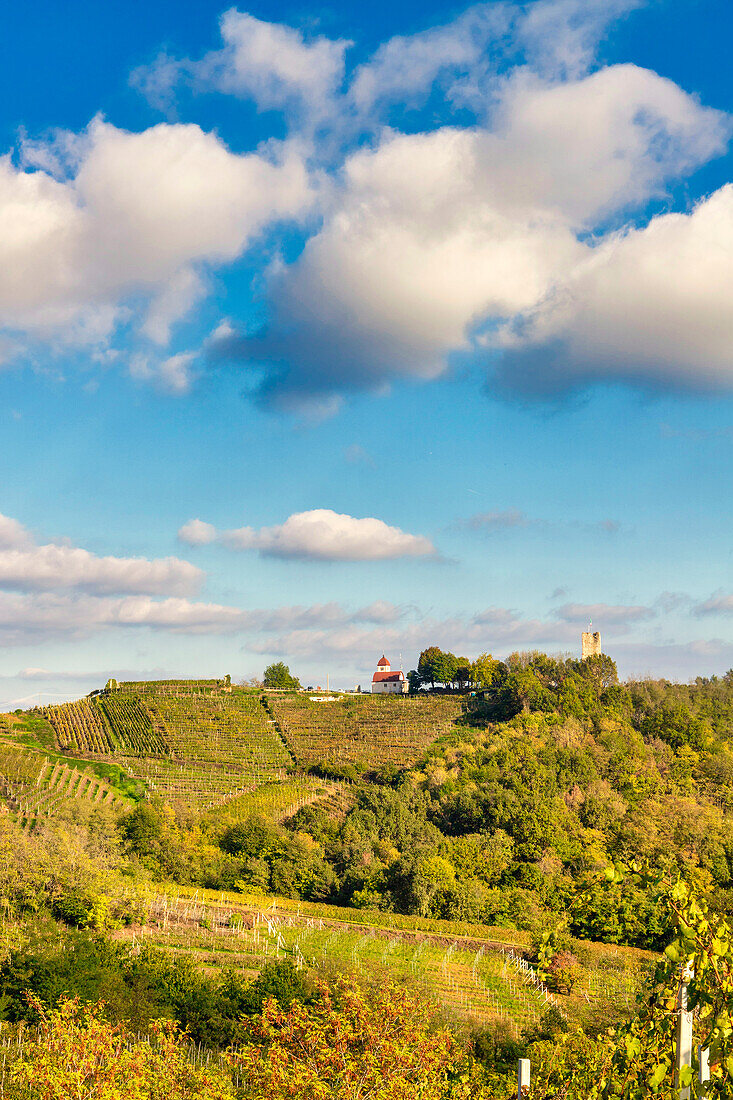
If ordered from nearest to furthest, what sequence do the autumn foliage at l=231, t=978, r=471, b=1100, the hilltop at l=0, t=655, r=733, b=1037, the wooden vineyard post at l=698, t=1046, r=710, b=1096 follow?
1. the wooden vineyard post at l=698, t=1046, r=710, b=1096
2. the autumn foliage at l=231, t=978, r=471, b=1100
3. the hilltop at l=0, t=655, r=733, b=1037

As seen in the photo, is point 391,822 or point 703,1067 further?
point 391,822

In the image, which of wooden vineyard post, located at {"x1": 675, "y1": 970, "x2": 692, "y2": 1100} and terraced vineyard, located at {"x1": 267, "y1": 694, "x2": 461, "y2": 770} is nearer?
wooden vineyard post, located at {"x1": 675, "y1": 970, "x2": 692, "y2": 1100}

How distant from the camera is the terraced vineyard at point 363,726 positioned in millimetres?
71062

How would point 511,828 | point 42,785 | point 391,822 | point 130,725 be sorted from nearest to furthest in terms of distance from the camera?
point 42,785 < point 391,822 < point 511,828 < point 130,725

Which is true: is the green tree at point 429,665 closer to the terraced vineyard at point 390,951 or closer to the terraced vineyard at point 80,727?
the terraced vineyard at point 80,727

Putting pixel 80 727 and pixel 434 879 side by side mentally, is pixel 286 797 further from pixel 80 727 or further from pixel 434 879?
pixel 80 727

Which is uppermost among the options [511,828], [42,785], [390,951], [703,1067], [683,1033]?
[683,1033]

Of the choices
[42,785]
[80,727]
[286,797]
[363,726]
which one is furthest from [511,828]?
[80,727]

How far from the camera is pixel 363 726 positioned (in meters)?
79.8

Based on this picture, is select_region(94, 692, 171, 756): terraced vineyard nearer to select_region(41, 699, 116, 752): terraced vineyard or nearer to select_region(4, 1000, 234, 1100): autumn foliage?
select_region(41, 699, 116, 752): terraced vineyard

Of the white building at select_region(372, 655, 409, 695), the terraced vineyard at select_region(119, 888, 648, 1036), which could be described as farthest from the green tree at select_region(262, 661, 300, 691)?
the terraced vineyard at select_region(119, 888, 648, 1036)

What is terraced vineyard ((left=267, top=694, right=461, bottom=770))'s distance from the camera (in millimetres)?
71062

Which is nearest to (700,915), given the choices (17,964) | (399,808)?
(17,964)

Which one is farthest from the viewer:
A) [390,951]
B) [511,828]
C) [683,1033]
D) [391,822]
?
[511,828]
